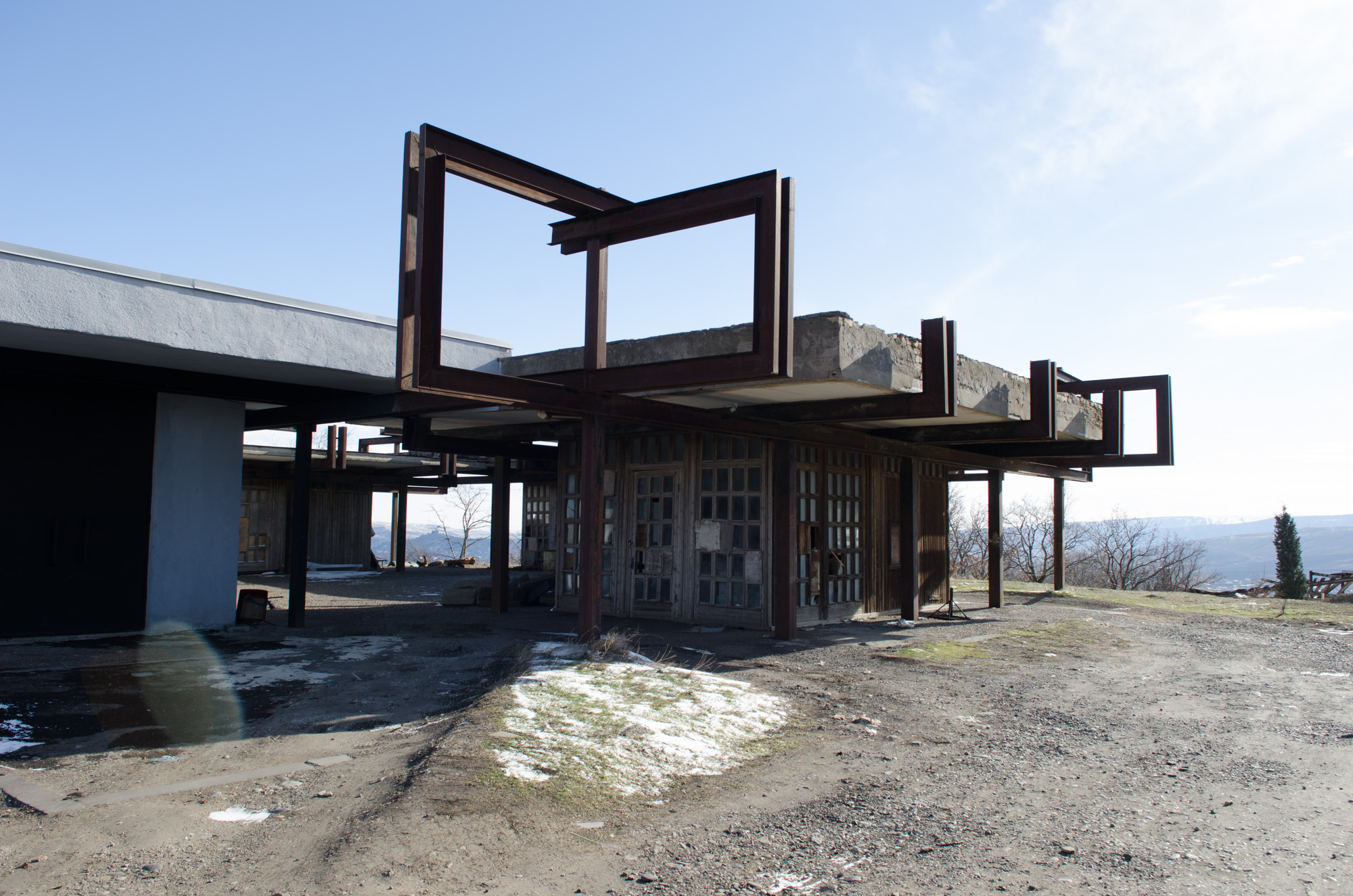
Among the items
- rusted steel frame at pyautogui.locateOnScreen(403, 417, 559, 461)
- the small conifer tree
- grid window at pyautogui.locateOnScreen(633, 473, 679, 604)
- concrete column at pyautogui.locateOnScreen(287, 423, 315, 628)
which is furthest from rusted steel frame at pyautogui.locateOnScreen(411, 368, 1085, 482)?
the small conifer tree

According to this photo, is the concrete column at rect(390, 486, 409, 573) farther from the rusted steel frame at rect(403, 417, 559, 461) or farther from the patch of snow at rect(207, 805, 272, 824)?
the patch of snow at rect(207, 805, 272, 824)

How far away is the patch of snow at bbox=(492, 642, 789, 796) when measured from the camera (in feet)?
16.0

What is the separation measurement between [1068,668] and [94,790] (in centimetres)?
854

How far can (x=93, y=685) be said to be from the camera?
7074 mm

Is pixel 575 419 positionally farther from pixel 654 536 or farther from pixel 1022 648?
pixel 1022 648

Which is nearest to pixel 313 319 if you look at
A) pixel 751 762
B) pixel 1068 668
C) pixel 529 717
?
pixel 529 717

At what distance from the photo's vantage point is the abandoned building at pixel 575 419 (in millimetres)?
7199

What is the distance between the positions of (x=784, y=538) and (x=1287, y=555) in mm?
24274

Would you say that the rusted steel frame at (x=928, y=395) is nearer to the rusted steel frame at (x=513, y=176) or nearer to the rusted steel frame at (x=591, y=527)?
the rusted steel frame at (x=591, y=527)

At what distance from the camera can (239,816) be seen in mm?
4098

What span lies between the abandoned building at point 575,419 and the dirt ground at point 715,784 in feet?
4.88

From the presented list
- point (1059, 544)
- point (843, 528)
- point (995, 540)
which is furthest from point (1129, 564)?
point (843, 528)

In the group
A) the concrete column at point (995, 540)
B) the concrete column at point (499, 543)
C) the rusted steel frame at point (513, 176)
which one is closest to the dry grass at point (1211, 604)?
the concrete column at point (995, 540)

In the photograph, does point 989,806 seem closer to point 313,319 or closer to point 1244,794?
point 1244,794
